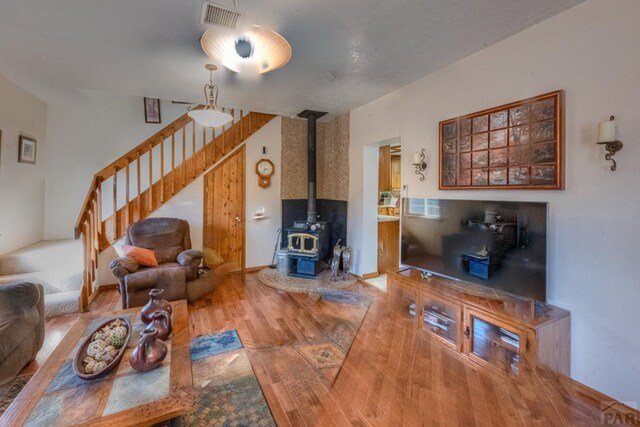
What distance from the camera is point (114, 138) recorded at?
4.66 meters

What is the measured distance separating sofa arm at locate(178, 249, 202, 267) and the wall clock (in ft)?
5.54

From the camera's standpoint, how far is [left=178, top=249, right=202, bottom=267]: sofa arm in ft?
11.5

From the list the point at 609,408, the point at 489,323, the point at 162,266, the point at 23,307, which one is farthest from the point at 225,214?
the point at 609,408

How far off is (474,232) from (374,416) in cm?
164

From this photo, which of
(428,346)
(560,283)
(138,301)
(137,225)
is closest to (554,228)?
(560,283)

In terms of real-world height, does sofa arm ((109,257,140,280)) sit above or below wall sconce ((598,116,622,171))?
below

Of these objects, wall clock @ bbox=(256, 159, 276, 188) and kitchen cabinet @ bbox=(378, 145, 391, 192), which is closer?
wall clock @ bbox=(256, 159, 276, 188)

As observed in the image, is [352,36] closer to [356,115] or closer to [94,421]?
[356,115]

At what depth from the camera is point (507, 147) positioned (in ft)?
7.70

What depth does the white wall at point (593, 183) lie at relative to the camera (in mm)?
1759

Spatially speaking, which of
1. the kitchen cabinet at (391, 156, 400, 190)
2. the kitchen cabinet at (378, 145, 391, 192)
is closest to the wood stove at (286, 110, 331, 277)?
the kitchen cabinet at (378, 145, 391, 192)

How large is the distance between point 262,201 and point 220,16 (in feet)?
10.7

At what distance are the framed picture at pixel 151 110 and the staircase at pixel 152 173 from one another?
1.88ft

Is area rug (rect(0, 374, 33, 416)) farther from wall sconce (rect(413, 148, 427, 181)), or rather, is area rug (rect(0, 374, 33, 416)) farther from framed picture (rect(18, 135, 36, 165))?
wall sconce (rect(413, 148, 427, 181))
